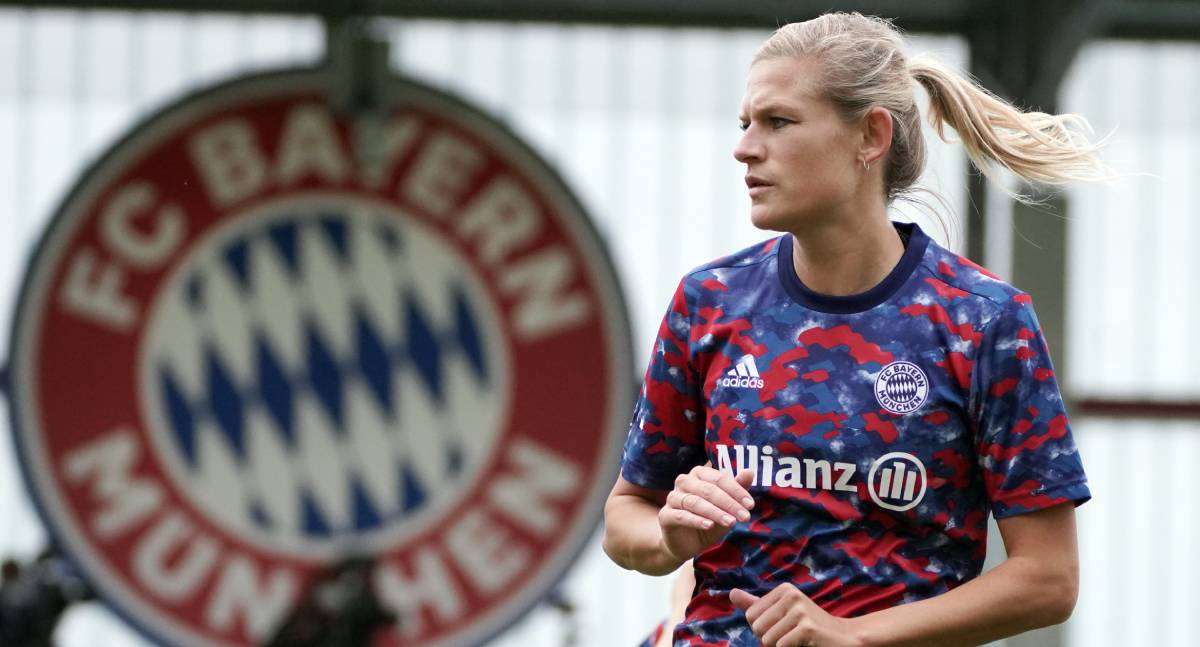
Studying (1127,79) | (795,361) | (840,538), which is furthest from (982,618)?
(1127,79)

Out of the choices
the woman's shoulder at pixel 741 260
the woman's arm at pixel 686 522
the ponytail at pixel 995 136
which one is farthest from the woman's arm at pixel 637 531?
the ponytail at pixel 995 136

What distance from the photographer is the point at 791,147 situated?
204cm

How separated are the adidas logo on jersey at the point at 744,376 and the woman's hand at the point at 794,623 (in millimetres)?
230

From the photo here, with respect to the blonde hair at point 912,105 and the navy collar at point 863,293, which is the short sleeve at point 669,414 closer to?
the navy collar at point 863,293

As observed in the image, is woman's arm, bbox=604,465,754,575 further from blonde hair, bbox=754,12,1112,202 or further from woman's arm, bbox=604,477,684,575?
blonde hair, bbox=754,12,1112,202

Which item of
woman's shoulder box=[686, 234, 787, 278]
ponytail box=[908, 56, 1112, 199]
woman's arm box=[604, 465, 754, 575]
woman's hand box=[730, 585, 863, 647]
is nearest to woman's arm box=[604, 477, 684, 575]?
woman's arm box=[604, 465, 754, 575]

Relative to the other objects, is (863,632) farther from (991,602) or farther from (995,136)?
(995,136)

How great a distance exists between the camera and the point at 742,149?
2051 millimetres

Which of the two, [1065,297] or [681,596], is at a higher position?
[681,596]

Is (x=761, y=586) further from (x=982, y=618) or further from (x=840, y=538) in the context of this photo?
(x=982, y=618)

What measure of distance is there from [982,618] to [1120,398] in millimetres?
6130

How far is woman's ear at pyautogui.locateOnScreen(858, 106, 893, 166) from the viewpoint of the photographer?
2.08m

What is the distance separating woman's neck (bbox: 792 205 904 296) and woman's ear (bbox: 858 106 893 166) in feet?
0.23

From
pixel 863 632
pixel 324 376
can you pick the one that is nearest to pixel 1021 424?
pixel 863 632
